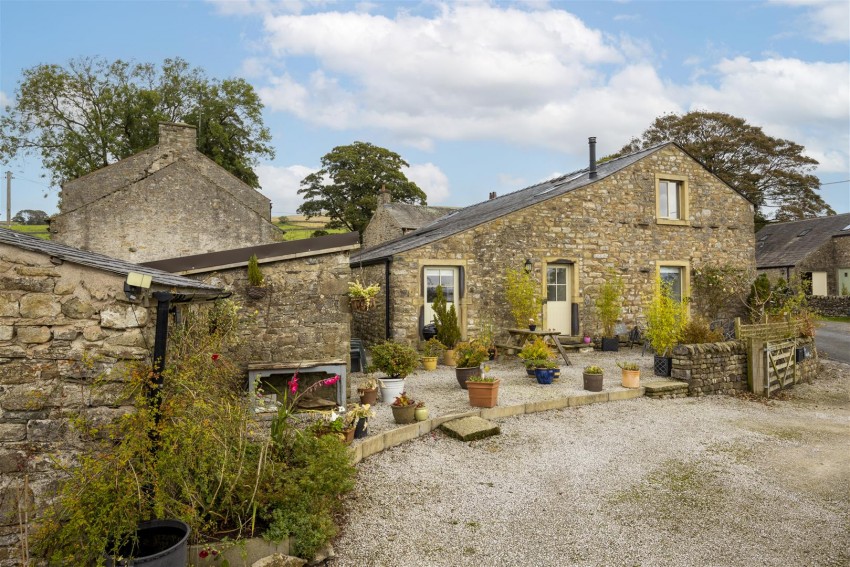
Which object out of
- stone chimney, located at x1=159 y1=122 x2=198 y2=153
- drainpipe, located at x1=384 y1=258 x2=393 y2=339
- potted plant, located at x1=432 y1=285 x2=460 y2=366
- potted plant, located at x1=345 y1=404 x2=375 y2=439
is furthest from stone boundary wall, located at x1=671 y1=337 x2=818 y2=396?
stone chimney, located at x1=159 y1=122 x2=198 y2=153

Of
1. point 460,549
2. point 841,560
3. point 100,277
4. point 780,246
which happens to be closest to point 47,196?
point 100,277

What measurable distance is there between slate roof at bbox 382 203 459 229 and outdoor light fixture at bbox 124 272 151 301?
2014 centimetres

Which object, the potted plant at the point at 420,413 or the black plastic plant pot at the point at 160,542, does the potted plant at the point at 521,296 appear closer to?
the potted plant at the point at 420,413

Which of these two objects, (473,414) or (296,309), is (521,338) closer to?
(473,414)

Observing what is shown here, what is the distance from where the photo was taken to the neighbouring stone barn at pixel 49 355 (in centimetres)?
358

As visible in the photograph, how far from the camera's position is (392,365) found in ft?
27.3

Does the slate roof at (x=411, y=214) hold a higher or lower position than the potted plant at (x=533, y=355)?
higher

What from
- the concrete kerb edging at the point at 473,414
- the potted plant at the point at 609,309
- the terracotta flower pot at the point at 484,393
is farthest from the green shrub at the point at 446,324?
the terracotta flower pot at the point at 484,393

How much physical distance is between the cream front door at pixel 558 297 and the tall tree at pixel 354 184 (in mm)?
21396

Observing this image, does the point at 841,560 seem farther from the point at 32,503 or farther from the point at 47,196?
the point at 47,196

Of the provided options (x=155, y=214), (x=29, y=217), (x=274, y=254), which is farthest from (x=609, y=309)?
(x=29, y=217)

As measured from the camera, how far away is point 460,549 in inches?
165

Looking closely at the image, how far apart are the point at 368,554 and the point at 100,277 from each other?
289cm

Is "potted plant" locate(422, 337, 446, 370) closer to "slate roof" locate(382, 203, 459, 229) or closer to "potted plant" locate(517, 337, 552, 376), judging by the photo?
"potted plant" locate(517, 337, 552, 376)
